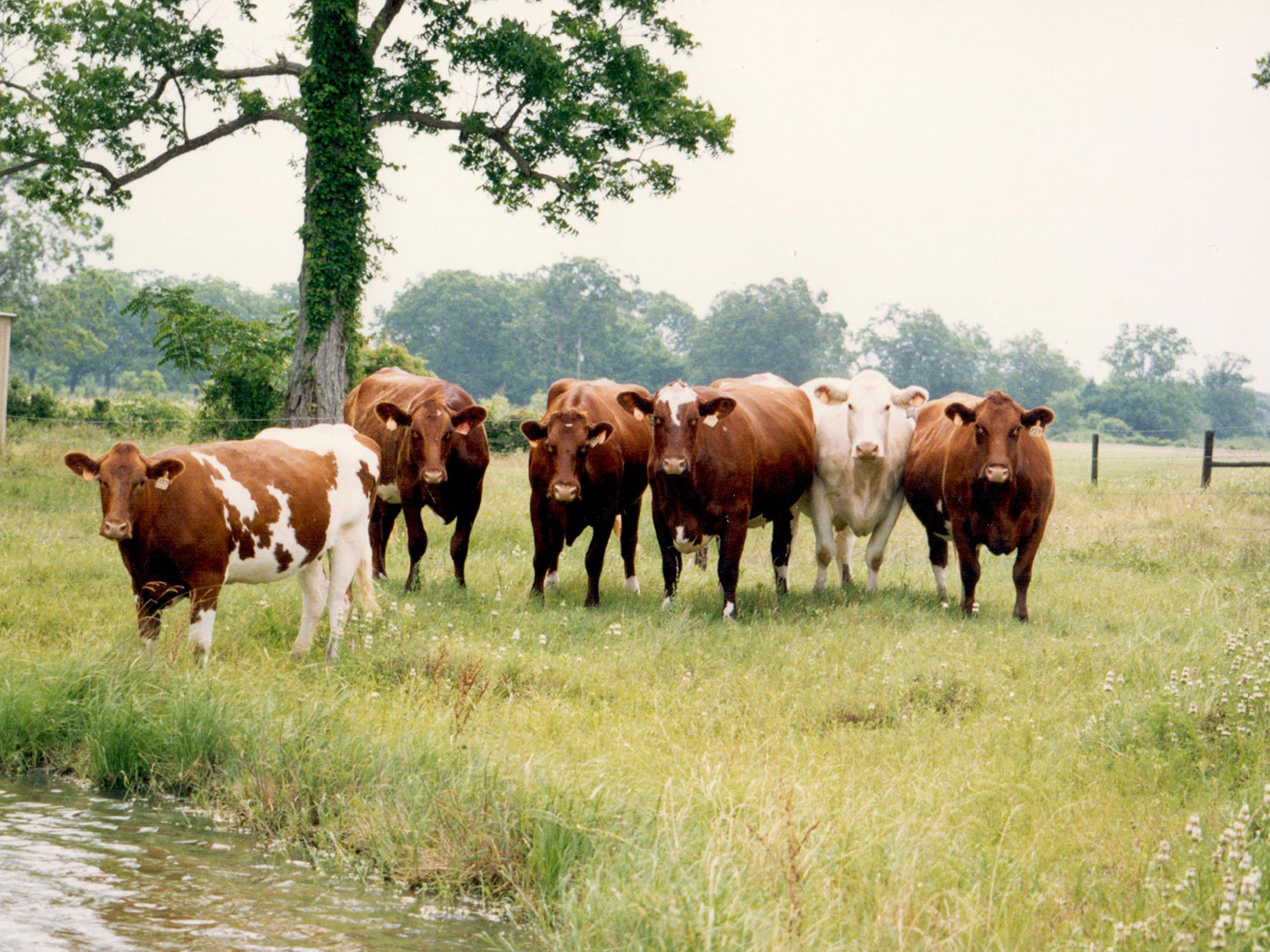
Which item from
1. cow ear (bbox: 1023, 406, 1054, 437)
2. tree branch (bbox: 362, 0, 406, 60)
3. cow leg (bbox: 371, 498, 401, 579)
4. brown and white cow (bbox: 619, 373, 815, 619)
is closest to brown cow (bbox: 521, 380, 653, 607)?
brown and white cow (bbox: 619, 373, 815, 619)

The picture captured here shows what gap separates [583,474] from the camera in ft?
35.4

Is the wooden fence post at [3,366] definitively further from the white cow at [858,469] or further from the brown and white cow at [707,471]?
the white cow at [858,469]

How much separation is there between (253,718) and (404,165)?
50.5 feet

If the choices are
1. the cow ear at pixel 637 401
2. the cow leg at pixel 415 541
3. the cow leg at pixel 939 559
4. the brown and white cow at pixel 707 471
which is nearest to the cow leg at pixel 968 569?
the cow leg at pixel 939 559

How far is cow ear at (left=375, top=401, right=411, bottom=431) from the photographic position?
1111cm

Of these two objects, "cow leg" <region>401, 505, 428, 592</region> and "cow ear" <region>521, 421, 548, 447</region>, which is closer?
"cow ear" <region>521, 421, 548, 447</region>

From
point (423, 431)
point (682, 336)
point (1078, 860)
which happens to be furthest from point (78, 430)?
point (682, 336)

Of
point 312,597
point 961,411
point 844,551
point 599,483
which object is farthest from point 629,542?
point 312,597

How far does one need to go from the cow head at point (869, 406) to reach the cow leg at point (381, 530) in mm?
4408

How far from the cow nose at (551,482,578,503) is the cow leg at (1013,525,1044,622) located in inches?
147

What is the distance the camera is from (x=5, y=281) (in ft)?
220

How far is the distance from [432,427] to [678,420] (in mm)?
2180

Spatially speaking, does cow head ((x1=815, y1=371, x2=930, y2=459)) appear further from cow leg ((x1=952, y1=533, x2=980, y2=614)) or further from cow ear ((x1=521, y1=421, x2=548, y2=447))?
cow ear ((x1=521, y1=421, x2=548, y2=447))

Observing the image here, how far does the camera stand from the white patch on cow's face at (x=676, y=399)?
33.4 ft
